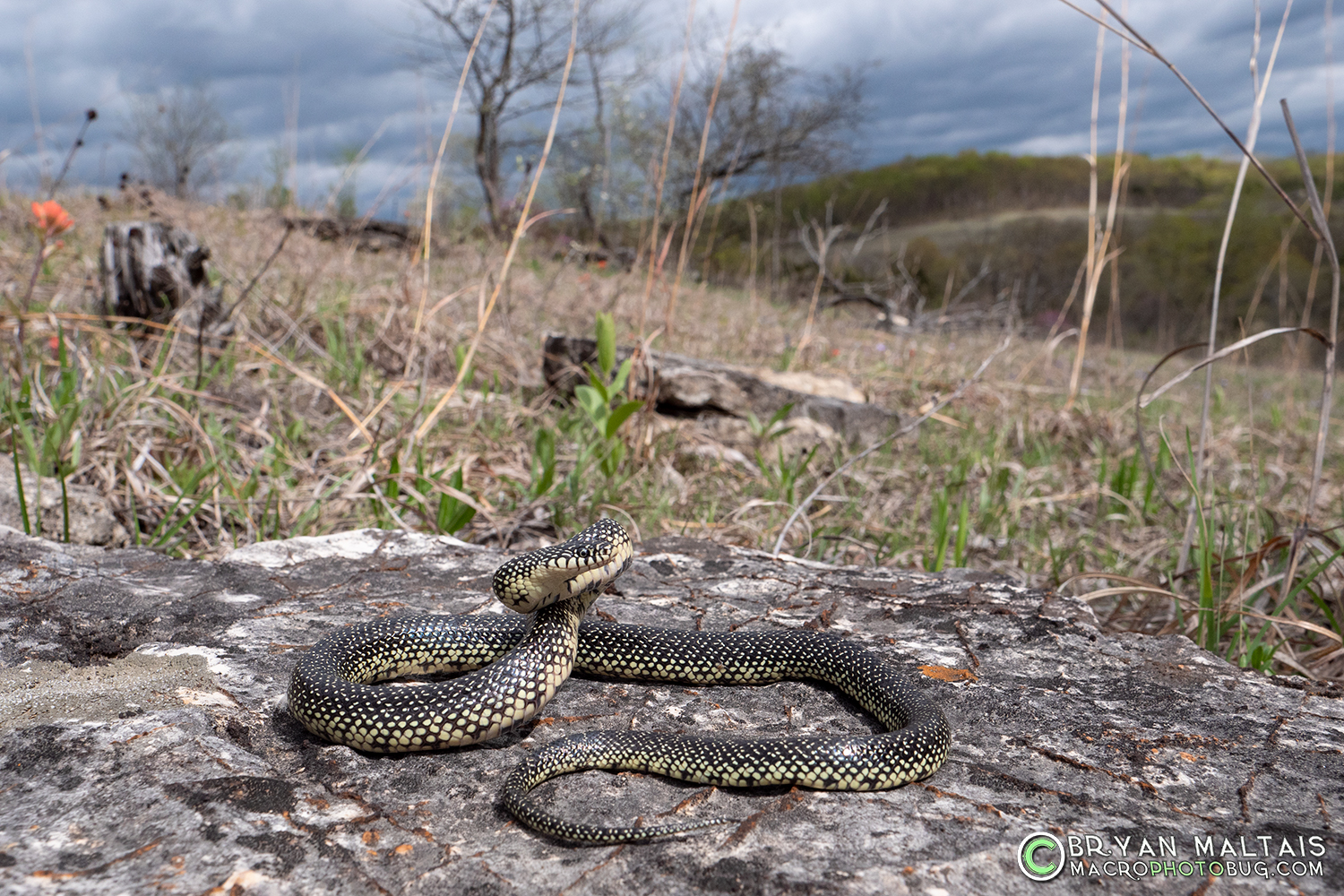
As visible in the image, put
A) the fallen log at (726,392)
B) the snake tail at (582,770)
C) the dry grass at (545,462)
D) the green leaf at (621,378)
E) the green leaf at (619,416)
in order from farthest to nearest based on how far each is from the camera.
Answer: the fallen log at (726,392) < the green leaf at (621,378) < the green leaf at (619,416) < the dry grass at (545,462) < the snake tail at (582,770)

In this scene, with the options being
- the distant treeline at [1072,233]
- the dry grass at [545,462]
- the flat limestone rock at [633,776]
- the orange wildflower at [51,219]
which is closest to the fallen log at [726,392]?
the dry grass at [545,462]

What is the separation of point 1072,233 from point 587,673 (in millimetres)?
28995

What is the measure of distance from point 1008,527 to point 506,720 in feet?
16.1

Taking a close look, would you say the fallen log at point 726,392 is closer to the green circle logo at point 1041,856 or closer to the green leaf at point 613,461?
the green leaf at point 613,461

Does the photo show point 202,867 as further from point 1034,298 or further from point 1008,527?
point 1034,298

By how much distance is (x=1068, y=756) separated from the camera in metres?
2.34

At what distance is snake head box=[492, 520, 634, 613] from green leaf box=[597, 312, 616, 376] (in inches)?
139

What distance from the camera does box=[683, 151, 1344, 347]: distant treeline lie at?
23797mm

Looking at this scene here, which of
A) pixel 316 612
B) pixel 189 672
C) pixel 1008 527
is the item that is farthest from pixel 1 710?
pixel 1008 527

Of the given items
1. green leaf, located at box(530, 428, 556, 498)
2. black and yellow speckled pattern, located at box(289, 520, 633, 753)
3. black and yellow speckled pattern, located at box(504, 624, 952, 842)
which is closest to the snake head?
black and yellow speckled pattern, located at box(289, 520, 633, 753)

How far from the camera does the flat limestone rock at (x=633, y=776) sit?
1777 mm

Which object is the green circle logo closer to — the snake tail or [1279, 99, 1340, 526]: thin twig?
the snake tail

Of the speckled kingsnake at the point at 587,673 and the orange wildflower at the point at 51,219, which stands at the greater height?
the orange wildflower at the point at 51,219

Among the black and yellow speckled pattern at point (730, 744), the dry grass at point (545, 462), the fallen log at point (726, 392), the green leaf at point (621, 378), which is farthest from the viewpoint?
the fallen log at point (726, 392)
